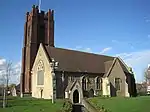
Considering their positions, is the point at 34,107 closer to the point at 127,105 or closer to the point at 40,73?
the point at 127,105

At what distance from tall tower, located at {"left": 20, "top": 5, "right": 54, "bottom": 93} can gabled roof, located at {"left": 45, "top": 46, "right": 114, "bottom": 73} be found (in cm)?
1442

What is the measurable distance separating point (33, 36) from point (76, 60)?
19286mm

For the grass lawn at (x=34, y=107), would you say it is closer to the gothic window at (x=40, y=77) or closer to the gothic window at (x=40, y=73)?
the gothic window at (x=40, y=77)

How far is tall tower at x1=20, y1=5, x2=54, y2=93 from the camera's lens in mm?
68719

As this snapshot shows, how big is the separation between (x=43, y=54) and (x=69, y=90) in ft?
37.6

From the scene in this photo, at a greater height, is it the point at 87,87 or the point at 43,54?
the point at 43,54

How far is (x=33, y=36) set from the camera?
70.1 m

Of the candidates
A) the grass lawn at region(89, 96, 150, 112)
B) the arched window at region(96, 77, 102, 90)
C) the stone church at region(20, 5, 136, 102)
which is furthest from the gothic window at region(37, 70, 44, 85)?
the grass lawn at region(89, 96, 150, 112)

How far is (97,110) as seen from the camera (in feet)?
105

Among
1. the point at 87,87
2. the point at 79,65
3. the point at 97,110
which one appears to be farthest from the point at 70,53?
the point at 97,110

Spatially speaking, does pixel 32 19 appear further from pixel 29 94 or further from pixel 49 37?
pixel 29 94

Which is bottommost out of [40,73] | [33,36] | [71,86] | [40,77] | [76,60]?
[71,86]

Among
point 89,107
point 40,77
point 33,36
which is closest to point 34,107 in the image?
point 89,107

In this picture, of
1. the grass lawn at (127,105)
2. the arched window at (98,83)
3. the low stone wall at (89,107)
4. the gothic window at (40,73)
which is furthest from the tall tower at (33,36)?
the grass lawn at (127,105)
